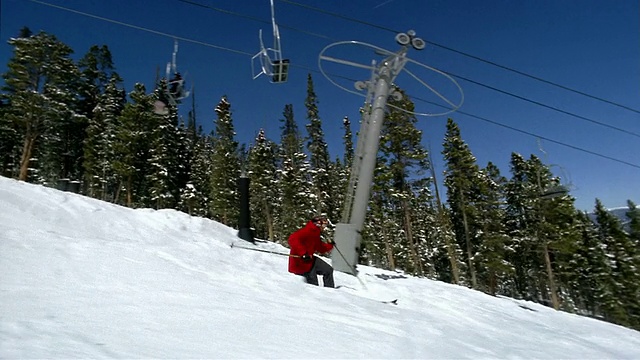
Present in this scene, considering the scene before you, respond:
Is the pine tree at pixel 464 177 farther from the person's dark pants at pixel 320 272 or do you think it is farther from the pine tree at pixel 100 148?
the pine tree at pixel 100 148

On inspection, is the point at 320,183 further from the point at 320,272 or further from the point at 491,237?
the point at 320,272

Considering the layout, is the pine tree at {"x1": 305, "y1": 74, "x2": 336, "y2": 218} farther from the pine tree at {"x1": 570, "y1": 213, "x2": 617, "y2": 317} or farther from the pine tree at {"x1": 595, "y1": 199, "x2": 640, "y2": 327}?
the pine tree at {"x1": 595, "y1": 199, "x2": 640, "y2": 327}

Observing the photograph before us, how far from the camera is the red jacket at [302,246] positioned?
7590mm

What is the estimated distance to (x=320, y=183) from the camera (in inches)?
1435

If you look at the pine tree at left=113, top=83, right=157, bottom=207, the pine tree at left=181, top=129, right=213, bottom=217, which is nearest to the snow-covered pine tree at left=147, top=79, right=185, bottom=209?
the pine tree at left=113, top=83, right=157, bottom=207

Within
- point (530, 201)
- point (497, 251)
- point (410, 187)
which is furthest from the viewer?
point (530, 201)

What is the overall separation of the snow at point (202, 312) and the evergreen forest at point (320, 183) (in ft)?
65.4

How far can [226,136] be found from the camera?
4319 cm

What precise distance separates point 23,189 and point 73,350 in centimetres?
995

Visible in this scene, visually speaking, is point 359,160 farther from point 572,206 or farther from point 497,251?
point 572,206

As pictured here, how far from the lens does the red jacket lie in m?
7.59

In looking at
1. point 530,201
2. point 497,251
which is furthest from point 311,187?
point 530,201

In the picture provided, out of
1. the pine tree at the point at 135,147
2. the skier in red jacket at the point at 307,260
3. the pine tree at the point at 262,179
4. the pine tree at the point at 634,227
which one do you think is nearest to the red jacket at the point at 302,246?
the skier in red jacket at the point at 307,260

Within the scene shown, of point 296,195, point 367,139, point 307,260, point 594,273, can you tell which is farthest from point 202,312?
point 594,273
